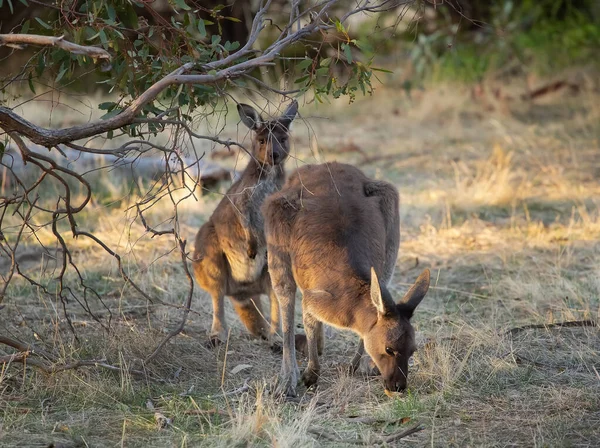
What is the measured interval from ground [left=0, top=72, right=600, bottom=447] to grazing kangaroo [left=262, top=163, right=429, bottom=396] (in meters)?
0.27

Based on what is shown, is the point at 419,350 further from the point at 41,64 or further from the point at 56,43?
the point at 56,43

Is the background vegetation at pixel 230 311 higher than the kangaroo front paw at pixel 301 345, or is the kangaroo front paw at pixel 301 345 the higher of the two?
the background vegetation at pixel 230 311

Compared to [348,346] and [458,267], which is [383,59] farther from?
[348,346]

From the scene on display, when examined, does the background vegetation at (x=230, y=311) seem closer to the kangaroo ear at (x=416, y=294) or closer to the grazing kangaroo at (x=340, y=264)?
the grazing kangaroo at (x=340, y=264)

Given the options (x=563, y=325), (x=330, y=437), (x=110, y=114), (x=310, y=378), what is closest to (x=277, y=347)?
(x=310, y=378)

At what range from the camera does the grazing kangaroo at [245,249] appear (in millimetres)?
6324

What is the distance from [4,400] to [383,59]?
1471 cm

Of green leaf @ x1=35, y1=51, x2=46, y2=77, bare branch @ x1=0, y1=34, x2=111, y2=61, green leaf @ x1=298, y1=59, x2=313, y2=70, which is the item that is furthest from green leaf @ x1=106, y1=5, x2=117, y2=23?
green leaf @ x1=298, y1=59, x2=313, y2=70

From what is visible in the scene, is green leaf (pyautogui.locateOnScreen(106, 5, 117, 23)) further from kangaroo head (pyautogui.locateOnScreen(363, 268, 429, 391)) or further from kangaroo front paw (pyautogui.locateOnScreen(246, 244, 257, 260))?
kangaroo front paw (pyautogui.locateOnScreen(246, 244, 257, 260))

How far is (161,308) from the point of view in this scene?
21.7ft

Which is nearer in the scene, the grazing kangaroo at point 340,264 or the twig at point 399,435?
the twig at point 399,435

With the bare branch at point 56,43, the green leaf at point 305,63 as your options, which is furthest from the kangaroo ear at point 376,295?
the bare branch at point 56,43

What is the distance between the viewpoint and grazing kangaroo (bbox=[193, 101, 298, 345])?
20.7 feet

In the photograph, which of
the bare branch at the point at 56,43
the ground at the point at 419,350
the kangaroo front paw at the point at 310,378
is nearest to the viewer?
the bare branch at the point at 56,43
